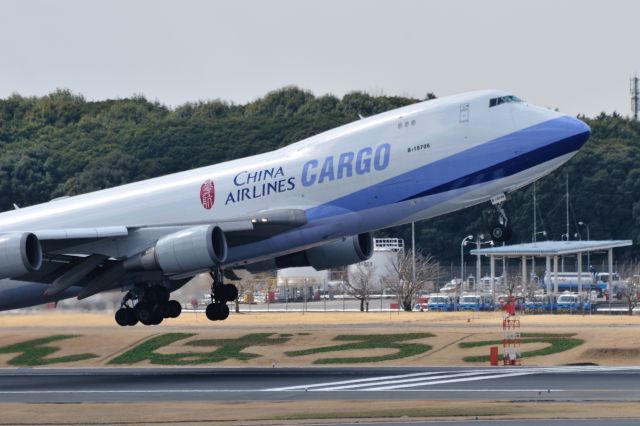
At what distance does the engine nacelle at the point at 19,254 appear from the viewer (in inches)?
2158

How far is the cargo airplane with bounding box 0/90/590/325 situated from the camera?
52344 millimetres

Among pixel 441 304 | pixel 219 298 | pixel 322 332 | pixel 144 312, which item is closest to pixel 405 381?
pixel 219 298

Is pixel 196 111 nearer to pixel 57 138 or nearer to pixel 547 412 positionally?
pixel 57 138

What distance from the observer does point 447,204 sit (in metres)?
53.3

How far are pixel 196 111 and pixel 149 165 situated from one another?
3693 cm

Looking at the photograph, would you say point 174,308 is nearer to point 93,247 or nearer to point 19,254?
point 93,247

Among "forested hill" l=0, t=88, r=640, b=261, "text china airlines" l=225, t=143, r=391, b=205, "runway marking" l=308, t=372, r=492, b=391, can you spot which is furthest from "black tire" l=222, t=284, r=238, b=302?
"forested hill" l=0, t=88, r=640, b=261

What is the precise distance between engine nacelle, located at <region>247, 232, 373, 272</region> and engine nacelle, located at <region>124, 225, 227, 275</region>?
6.40 m

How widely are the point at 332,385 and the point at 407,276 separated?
2736 inches

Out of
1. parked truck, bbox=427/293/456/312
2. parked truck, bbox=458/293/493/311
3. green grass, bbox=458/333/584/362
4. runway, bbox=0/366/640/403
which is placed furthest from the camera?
parked truck, bbox=427/293/456/312

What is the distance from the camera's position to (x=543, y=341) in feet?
240

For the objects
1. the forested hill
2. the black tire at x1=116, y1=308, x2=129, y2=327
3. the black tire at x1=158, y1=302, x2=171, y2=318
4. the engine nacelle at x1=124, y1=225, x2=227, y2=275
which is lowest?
the black tire at x1=116, y1=308, x2=129, y2=327

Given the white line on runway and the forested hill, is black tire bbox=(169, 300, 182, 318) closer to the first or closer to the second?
the white line on runway

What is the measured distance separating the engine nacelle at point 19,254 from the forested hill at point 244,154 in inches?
3378
